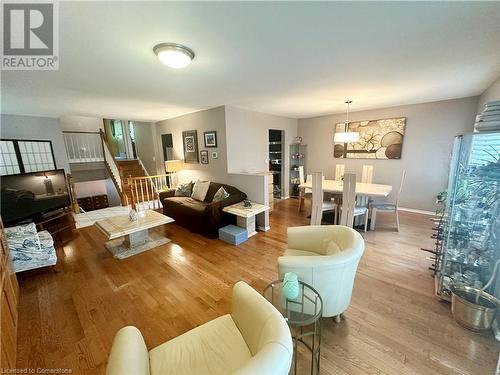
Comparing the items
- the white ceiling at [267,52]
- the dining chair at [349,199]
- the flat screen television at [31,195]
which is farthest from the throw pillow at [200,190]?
the dining chair at [349,199]

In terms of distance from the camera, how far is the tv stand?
11.5 feet

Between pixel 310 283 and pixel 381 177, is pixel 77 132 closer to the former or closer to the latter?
pixel 310 283

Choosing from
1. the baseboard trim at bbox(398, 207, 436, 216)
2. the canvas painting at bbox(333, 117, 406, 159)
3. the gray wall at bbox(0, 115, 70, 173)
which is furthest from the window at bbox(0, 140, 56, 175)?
the baseboard trim at bbox(398, 207, 436, 216)

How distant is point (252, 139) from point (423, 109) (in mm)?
3803

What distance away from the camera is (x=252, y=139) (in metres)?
4.82

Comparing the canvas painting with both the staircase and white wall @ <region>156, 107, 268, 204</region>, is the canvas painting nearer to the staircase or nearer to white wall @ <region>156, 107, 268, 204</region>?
white wall @ <region>156, 107, 268, 204</region>

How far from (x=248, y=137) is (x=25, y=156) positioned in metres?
4.56

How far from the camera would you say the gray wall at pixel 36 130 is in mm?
3838

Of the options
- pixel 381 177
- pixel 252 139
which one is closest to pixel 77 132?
pixel 252 139

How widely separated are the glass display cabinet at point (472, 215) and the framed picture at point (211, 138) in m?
3.81

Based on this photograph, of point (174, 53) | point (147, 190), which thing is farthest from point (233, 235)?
point (147, 190)

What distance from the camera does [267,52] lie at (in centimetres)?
184

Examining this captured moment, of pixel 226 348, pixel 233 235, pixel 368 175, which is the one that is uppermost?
pixel 368 175
